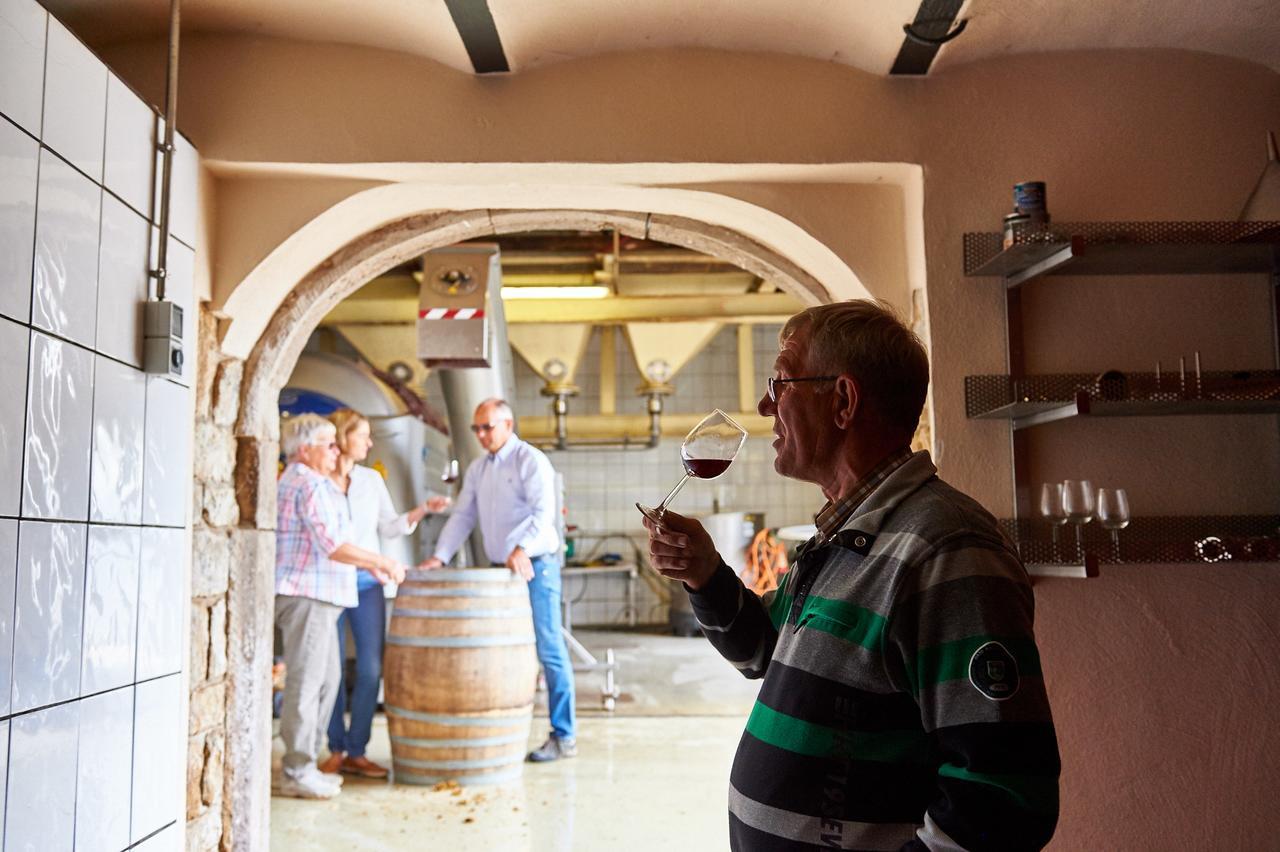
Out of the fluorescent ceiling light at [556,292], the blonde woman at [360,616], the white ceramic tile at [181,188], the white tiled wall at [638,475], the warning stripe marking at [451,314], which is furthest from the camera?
the white tiled wall at [638,475]

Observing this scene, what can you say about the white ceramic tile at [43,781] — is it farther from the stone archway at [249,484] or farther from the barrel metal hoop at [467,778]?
the barrel metal hoop at [467,778]

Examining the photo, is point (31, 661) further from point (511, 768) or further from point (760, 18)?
point (511, 768)

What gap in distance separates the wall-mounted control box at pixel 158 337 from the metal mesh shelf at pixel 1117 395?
6.39 ft

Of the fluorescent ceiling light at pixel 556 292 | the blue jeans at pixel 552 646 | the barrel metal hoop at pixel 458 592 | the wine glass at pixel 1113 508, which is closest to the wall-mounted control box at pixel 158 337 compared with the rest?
the barrel metal hoop at pixel 458 592

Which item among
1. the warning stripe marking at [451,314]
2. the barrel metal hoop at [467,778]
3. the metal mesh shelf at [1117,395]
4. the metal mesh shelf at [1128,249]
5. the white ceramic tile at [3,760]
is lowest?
the barrel metal hoop at [467,778]

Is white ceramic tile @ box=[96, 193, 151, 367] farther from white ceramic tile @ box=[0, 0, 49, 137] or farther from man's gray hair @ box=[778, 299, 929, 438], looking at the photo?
man's gray hair @ box=[778, 299, 929, 438]

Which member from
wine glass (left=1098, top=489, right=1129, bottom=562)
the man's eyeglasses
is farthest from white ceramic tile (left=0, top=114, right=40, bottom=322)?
wine glass (left=1098, top=489, right=1129, bottom=562)

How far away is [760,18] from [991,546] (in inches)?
75.0

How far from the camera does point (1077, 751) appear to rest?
8.65 ft

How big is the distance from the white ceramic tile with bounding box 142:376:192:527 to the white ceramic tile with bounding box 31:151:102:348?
35 centimetres

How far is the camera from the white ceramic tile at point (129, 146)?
88.7 inches

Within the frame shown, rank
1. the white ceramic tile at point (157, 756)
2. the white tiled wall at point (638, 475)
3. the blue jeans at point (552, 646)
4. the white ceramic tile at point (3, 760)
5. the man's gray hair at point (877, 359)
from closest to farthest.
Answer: the man's gray hair at point (877, 359)
the white ceramic tile at point (3, 760)
the white ceramic tile at point (157, 756)
the blue jeans at point (552, 646)
the white tiled wall at point (638, 475)

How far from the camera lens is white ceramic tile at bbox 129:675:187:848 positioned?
7.72 feet

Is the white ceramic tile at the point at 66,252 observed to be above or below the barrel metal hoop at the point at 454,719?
above
